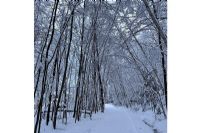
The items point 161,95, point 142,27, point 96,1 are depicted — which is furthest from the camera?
point 96,1

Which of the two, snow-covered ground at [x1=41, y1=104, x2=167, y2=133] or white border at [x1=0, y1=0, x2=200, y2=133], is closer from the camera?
white border at [x1=0, y1=0, x2=200, y2=133]

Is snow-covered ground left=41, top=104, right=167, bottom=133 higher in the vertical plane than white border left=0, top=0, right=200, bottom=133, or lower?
lower
